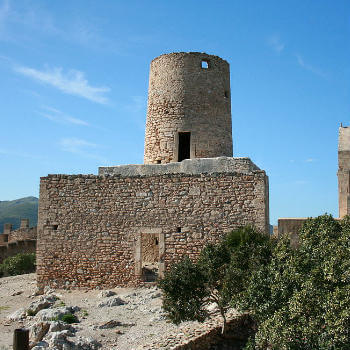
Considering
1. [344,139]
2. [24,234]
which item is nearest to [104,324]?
[344,139]

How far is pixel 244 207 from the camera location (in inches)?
521

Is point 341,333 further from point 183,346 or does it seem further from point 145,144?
point 145,144

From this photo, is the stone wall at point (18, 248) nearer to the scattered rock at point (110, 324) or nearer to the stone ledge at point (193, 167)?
the stone ledge at point (193, 167)

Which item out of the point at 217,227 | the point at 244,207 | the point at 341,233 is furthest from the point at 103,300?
the point at 341,233

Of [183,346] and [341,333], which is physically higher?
[341,333]

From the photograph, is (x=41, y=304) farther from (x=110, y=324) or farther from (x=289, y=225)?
(x=289, y=225)

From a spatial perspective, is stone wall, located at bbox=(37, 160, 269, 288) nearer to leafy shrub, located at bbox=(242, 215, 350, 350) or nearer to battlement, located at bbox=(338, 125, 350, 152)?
leafy shrub, located at bbox=(242, 215, 350, 350)

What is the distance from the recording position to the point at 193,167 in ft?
46.3

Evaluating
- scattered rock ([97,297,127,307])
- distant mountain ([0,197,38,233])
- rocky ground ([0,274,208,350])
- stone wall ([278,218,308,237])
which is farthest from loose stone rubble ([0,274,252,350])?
distant mountain ([0,197,38,233])

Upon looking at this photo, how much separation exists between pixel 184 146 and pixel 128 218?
3.31 meters

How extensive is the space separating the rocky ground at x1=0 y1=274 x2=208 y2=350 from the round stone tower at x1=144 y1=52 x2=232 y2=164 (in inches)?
188

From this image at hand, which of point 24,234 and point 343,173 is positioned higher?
point 343,173

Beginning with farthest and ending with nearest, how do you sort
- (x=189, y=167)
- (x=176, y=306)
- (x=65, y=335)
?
(x=189, y=167)
(x=65, y=335)
(x=176, y=306)

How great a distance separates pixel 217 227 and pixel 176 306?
419 centimetres
